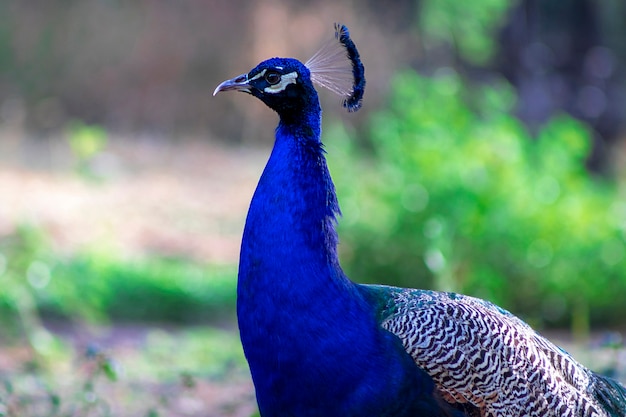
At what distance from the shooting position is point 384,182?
5730 millimetres

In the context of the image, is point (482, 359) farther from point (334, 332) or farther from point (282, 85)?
point (282, 85)

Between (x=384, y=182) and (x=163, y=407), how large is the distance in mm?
2413

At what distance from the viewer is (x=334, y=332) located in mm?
2387

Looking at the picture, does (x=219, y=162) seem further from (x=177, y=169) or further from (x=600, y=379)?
(x=600, y=379)

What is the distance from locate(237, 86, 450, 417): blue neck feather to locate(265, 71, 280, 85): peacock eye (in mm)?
218

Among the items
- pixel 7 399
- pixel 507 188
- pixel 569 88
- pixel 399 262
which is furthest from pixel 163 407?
pixel 569 88

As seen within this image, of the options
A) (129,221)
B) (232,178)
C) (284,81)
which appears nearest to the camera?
(284,81)

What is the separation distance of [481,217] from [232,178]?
17.5 ft

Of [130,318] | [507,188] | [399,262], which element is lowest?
[130,318]

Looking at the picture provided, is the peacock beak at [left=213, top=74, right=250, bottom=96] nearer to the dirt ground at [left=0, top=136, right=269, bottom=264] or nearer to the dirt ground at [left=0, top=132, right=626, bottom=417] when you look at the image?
the dirt ground at [left=0, top=132, right=626, bottom=417]

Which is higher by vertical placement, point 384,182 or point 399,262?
point 384,182

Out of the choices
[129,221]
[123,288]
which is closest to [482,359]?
[123,288]

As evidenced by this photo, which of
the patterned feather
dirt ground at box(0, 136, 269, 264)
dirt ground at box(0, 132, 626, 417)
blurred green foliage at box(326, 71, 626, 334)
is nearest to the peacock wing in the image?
the patterned feather

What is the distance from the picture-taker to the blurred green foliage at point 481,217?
5176 millimetres
